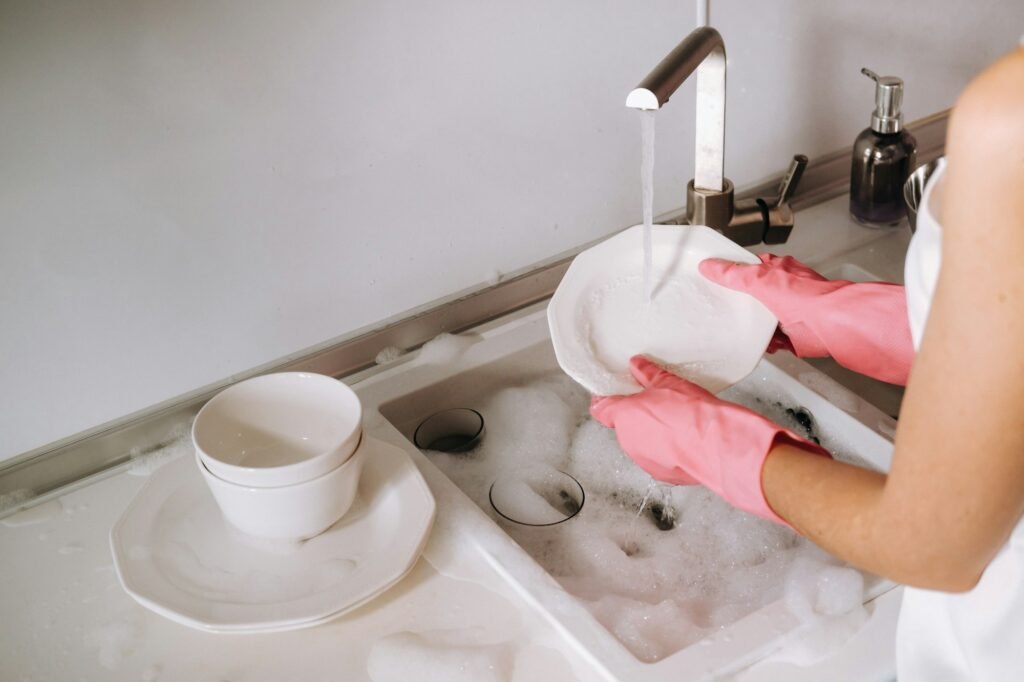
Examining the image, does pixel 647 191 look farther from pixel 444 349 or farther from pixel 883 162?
pixel 883 162

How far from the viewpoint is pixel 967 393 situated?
614 mm

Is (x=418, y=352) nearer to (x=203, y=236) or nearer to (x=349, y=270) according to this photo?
(x=349, y=270)

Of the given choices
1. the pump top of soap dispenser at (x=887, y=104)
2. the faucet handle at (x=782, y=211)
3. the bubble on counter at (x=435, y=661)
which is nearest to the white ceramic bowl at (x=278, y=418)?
the bubble on counter at (x=435, y=661)

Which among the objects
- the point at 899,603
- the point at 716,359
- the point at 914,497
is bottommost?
the point at 899,603

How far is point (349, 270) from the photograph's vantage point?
124cm

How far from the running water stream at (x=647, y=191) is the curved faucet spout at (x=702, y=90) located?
0.08 feet

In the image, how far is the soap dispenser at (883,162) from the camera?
4.53 feet

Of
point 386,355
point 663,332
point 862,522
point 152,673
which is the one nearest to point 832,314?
point 663,332

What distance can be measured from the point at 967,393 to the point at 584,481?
0.62m

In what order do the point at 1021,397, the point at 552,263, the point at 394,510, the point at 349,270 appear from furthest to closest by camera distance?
the point at 552,263
the point at 349,270
the point at 394,510
the point at 1021,397

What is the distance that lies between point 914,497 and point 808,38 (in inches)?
37.8

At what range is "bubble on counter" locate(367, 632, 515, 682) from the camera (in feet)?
2.85

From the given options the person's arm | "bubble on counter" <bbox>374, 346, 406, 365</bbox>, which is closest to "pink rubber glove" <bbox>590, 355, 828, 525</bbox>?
the person's arm

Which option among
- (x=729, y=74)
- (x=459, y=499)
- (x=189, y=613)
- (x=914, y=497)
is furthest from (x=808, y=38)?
(x=189, y=613)
